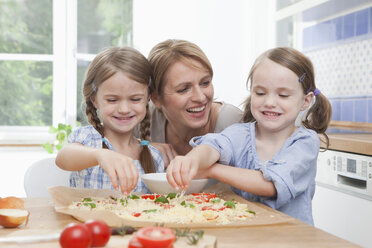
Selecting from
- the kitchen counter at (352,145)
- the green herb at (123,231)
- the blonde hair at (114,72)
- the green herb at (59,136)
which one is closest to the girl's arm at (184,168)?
the green herb at (123,231)

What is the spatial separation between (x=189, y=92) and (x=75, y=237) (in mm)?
1204

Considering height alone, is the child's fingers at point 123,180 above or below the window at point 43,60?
below

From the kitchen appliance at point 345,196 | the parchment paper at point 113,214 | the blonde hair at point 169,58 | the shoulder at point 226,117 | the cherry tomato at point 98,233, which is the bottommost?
the kitchen appliance at point 345,196

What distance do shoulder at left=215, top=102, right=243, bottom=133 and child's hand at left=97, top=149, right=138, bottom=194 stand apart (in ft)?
3.05

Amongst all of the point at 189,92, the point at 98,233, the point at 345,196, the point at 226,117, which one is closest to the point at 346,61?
the point at 345,196

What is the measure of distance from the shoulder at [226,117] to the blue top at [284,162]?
40cm

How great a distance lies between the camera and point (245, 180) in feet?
4.51

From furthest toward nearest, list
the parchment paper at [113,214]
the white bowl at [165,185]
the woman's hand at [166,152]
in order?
the woman's hand at [166,152], the white bowl at [165,185], the parchment paper at [113,214]

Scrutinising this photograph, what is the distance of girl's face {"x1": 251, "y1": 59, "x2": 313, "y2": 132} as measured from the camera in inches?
60.0

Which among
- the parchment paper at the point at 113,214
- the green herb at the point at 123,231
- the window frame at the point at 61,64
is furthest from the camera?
the window frame at the point at 61,64

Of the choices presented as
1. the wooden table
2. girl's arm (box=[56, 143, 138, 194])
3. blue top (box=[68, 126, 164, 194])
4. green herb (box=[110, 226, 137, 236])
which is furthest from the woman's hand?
green herb (box=[110, 226, 137, 236])

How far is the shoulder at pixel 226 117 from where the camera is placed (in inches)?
82.5

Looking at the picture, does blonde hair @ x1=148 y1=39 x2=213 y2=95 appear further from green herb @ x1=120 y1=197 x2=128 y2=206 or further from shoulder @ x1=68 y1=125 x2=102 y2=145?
green herb @ x1=120 y1=197 x2=128 y2=206

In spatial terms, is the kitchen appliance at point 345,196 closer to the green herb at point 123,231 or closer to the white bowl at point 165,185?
the white bowl at point 165,185
